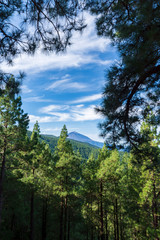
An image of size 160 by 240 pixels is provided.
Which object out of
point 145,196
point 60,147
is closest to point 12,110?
point 60,147

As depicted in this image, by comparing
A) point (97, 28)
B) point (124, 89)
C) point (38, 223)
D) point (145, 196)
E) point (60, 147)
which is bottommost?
point (38, 223)

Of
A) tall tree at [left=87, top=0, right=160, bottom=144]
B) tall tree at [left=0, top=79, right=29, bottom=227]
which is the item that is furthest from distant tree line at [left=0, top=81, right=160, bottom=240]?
tall tree at [left=87, top=0, right=160, bottom=144]

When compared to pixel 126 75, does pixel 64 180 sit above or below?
below

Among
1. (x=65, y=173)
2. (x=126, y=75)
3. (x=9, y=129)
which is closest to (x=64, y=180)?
(x=65, y=173)

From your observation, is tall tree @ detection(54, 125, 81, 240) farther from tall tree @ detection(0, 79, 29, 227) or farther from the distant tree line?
tall tree @ detection(0, 79, 29, 227)

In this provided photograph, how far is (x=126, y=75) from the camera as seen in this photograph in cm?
352

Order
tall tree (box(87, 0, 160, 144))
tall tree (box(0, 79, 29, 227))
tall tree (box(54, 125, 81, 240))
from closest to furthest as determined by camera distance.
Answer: tall tree (box(87, 0, 160, 144)) < tall tree (box(0, 79, 29, 227)) < tall tree (box(54, 125, 81, 240))

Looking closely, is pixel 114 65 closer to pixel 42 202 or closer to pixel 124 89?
pixel 124 89

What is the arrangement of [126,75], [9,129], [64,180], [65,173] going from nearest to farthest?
[126,75] < [9,129] < [65,173] < [64,180]

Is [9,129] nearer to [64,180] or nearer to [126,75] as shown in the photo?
[64,180]

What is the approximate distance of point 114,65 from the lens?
143 inches

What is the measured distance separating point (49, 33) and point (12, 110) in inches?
302

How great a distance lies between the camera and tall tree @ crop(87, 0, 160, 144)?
273cm

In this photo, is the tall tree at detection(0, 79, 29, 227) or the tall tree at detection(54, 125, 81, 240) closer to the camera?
the tall tree at detection(0, 79, 29, 227)
